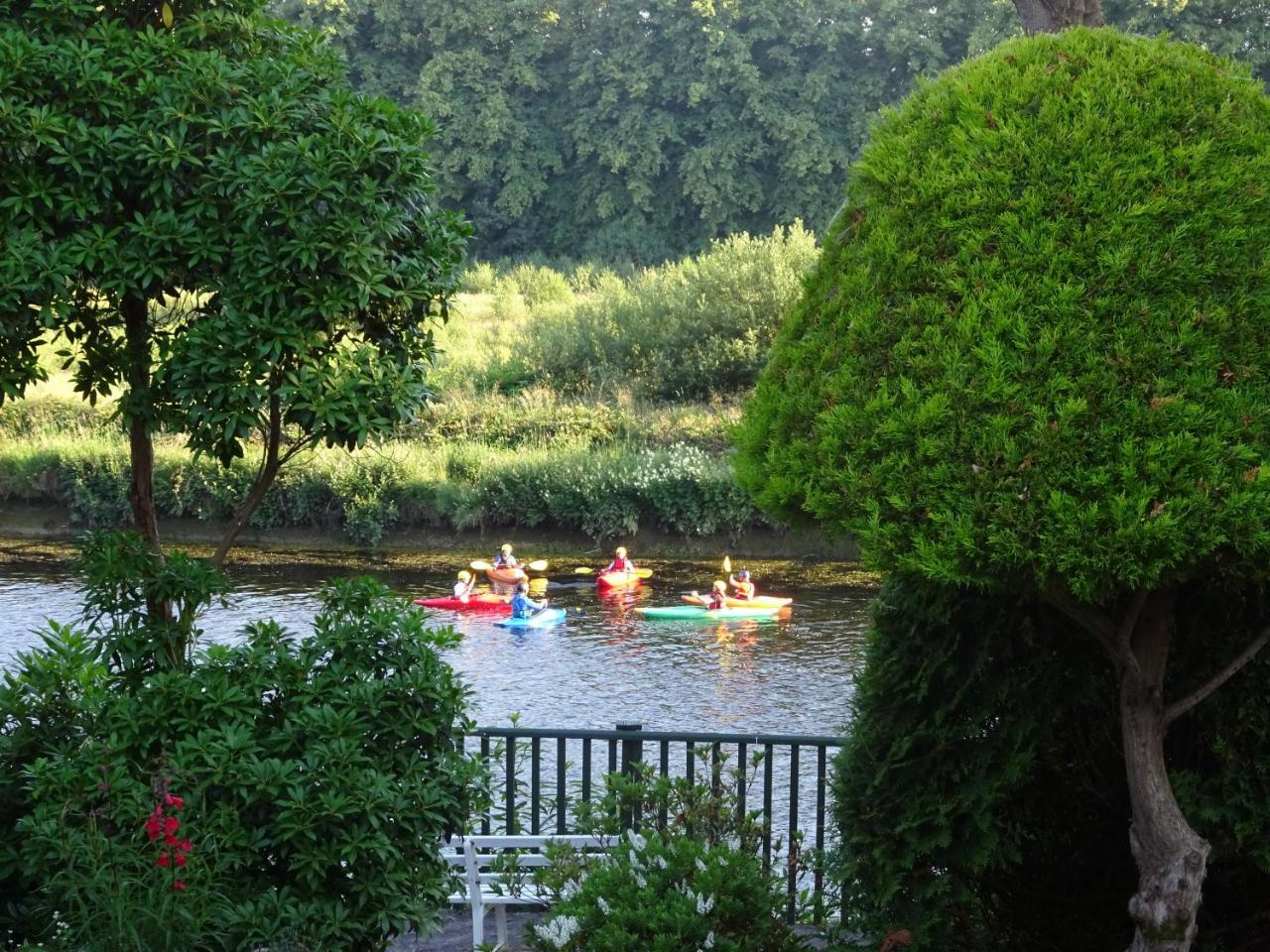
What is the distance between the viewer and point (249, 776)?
4379 millimetres

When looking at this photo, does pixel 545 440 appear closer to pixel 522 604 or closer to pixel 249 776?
pixel 522 604

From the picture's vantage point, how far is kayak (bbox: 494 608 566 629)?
17328mm

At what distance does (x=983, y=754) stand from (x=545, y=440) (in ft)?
73.2

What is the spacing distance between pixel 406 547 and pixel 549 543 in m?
2.48

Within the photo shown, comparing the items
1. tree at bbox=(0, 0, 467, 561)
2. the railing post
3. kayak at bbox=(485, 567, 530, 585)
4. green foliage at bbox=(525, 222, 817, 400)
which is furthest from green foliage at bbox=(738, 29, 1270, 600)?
green foliage at bbox=(525, 222, 817, 400)

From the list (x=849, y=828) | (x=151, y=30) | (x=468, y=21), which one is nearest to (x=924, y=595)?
(x=849, y=828)

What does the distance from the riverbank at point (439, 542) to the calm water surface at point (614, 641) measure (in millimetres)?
471

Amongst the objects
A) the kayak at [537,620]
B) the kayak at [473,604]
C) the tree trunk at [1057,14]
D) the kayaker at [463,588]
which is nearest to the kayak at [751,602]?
the kayak at [537,620]

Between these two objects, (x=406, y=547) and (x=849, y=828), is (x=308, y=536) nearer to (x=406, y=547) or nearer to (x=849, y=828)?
(x=406, y=547)

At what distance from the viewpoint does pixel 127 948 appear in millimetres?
4168

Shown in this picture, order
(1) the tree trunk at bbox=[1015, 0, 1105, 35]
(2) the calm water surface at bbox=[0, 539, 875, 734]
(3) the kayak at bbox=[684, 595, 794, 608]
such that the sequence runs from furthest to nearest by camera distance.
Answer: (3) the kayak at bbox=[684, 595, 794, 608]
(2) the calm water surface at bbox=[0, 539, 875, 734]
(1) the tree trunk at bbox=[1015, 0, 1105, 35]

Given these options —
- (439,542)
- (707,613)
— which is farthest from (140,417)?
(439,542)

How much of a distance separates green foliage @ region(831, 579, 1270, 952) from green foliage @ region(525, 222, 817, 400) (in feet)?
78.3

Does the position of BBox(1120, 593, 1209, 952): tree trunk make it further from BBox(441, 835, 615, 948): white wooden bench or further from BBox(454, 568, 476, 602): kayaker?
BBox(454, 568, 476, 602): kayaker
